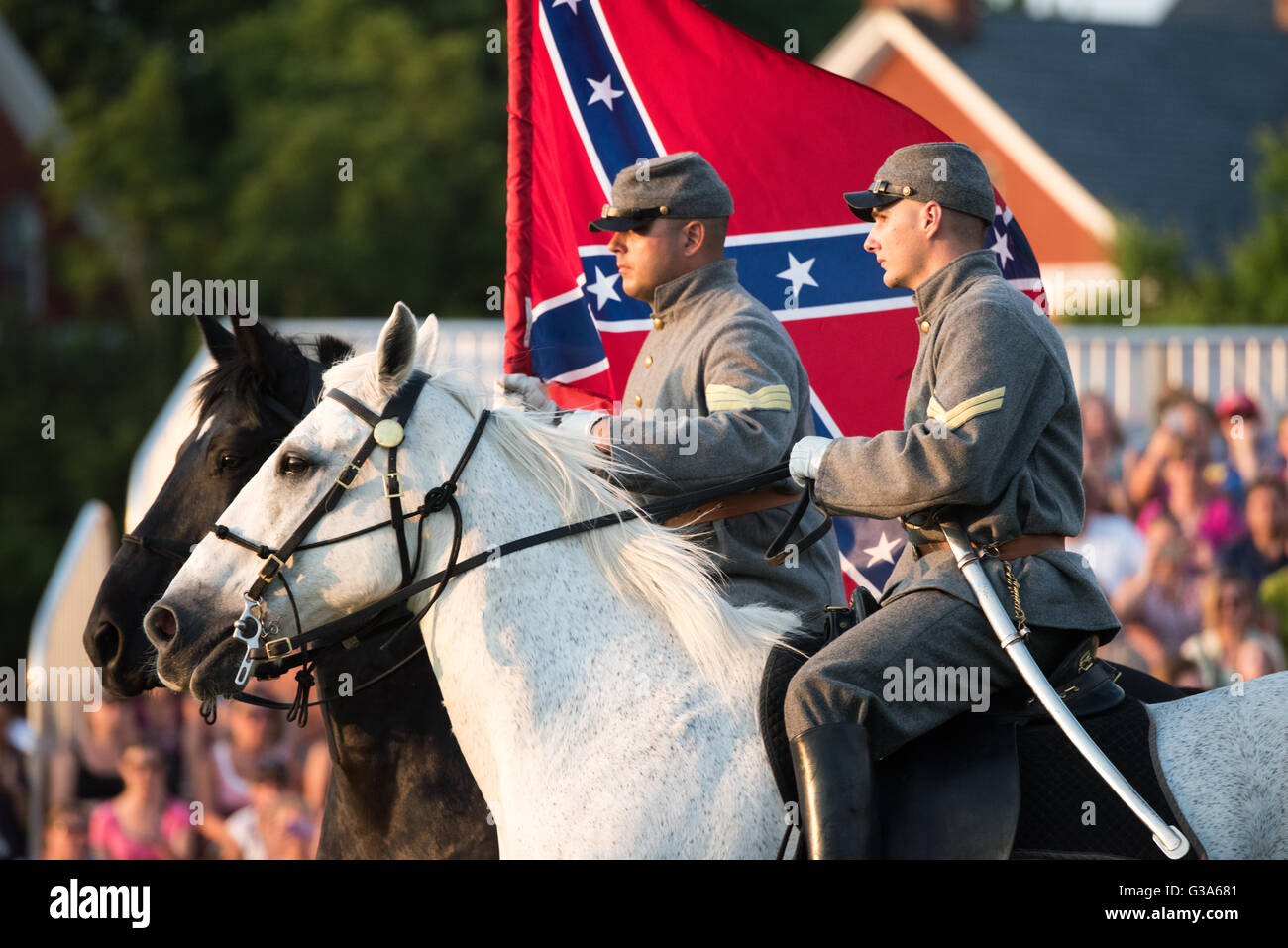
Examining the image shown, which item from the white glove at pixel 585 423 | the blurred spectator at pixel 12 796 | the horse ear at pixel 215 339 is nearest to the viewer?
the white glove at pixel 585 423

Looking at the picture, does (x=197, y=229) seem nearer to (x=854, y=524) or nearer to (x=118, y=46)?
(x=118, y=46)

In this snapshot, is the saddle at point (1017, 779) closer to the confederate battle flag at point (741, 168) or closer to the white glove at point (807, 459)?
the white glove at point (807, 459)

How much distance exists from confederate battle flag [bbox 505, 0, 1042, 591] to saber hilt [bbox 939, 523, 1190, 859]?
97.5 inches

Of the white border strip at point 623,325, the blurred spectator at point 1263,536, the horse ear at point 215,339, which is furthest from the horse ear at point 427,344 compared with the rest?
the blurred spectator at point 1263,536

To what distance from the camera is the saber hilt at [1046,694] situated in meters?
3.55

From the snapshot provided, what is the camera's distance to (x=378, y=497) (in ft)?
12.7

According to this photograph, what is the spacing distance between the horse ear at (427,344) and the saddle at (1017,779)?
3.93 feet

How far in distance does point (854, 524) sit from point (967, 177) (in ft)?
8.79

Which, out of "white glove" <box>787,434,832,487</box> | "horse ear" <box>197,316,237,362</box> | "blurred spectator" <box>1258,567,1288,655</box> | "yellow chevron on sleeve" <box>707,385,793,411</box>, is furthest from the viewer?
"blurred spectator" <box>1258,567,1288,655</box>

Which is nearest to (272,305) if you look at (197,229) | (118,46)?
(197,229)

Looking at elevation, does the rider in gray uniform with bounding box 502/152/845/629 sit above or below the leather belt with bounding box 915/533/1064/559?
above

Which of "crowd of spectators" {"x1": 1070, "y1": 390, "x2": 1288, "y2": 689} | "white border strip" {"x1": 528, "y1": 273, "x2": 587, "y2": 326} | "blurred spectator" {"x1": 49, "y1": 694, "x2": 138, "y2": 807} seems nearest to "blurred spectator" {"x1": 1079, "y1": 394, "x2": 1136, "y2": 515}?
"crowd of spectators" {"x1": 1070, "y1": 390, "x2": 1288, "y2": 689}

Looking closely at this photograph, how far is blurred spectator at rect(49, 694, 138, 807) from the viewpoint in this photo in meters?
9.59

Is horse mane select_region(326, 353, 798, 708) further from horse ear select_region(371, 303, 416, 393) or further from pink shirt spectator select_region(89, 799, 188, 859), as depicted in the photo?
pink shirt spectator select_region(89, 799, 188, 859)
